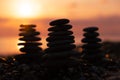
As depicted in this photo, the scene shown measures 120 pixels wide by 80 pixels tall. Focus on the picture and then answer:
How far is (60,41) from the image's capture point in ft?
116

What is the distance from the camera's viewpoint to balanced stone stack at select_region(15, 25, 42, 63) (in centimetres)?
3919

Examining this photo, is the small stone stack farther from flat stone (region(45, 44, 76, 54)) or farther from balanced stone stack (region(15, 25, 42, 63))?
flat stone (region(45, 44, 76, 54))

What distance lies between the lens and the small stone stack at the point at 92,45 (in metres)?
40.4

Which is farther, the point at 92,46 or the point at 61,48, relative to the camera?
the point at 92,46

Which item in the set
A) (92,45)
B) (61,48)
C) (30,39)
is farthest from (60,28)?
(92,45)

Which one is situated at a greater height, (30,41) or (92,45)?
A: (30,41)

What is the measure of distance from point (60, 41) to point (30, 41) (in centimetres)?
489

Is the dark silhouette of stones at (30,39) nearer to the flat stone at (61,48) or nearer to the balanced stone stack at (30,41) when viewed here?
the balanced stone stack at (30,41)

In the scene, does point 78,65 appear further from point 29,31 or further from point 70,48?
point 29,31

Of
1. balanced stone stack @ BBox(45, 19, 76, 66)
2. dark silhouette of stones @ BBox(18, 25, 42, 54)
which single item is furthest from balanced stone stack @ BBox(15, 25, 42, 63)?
balanced stone stack @ BBox(45, 19, 76, 66)

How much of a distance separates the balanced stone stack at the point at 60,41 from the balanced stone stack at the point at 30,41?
3.41m

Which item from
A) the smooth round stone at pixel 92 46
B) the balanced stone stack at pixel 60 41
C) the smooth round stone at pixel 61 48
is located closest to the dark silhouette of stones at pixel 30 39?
the balanced stone stack at pixel 60 41

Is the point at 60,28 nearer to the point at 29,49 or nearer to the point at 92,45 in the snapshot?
the point at 29,49

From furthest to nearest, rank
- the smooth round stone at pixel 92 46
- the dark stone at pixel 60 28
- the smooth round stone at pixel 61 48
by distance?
1. the smooth round stone at pixel 92 46
2. the dark stone at pixel 60 28
3. the smooth round stone at pixel 61 48
